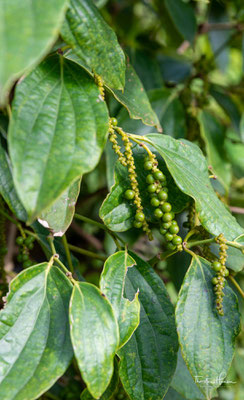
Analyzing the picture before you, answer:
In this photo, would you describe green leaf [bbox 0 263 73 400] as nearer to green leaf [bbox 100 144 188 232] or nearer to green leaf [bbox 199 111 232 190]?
green leaf [bbox 100 144 188 232]

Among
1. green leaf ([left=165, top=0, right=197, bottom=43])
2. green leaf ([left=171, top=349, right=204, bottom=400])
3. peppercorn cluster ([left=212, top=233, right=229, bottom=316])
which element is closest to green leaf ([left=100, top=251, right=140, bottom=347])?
peppercorn cluster ([left=212, top=233, right=229, bottom=316])

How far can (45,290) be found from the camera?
48 cm

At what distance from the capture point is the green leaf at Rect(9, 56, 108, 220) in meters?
0.35

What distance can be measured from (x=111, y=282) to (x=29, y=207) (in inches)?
8.0

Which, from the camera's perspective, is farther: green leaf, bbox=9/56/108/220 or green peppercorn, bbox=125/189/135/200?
green peppercorn, bbox=125/189/135/200

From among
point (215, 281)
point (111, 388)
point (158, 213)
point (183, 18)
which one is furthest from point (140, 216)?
point (183, 18)

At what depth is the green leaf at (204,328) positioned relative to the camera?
19.2 inches

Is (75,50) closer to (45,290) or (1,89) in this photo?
(1,89)

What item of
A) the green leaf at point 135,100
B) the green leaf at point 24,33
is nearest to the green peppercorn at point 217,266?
the green leaf at point 135,100

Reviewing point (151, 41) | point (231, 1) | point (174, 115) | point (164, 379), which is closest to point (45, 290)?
point (164, 379)

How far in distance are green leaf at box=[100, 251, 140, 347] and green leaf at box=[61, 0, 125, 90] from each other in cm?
22

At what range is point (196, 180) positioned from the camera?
0.52 metres

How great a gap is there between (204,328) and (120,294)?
11 cm

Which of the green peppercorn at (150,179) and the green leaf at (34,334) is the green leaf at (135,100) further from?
the green leaf at (34,334)
